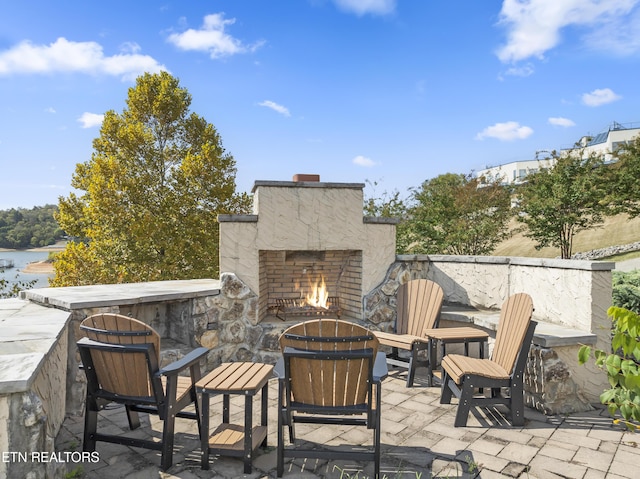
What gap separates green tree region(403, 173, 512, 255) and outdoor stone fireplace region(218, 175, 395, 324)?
14.0 ft

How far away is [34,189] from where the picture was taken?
27125 mm

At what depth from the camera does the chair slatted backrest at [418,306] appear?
5.02 meters

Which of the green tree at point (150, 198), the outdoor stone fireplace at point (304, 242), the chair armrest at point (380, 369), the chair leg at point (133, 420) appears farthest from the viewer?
the green tree at point (150, 198)

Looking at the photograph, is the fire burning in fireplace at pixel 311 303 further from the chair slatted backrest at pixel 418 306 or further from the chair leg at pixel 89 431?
the chair leg at pixel 89 431

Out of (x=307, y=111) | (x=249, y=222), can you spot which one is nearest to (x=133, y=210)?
(x=307, y=111)

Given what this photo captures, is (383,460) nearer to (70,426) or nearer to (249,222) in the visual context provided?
(70,426)

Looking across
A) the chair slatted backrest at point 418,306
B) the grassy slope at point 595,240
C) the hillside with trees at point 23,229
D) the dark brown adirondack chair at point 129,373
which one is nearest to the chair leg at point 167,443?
the dark brown adirondack chair at point 129,373

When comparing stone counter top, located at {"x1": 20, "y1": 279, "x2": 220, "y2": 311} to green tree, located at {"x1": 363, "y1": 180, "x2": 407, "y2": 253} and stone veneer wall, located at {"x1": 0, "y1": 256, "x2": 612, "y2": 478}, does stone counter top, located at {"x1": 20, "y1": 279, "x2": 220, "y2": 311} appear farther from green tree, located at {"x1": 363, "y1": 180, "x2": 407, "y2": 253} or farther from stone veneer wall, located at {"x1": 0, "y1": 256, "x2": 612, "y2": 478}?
green tree, located at {"x1": 363, "y1": 180, "x2": 407, "y2": 253}

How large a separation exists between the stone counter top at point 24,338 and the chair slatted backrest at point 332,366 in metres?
1.39

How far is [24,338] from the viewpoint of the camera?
9.65 ft

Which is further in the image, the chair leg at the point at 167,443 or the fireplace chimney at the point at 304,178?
the fireplace chimney at the point at 304,178

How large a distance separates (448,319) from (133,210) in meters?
10.2

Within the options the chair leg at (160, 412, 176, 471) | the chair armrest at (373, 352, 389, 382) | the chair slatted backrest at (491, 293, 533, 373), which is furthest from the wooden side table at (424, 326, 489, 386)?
the chair leg at (160, 412, 176, 471)

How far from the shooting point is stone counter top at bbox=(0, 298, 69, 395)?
2.02 metres
